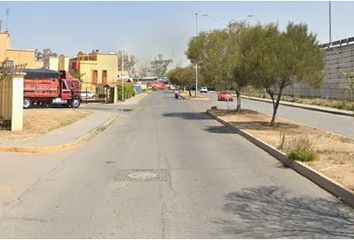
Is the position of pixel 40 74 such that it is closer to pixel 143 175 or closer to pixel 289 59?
pixel 289 59

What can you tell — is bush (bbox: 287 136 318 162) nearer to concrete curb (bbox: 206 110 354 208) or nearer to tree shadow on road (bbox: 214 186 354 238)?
concrete curb (bbox: 206 110 354 208)

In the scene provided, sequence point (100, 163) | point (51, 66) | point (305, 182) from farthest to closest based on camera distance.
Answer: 1. point (51, 66)
2. point (100, 163)
3. point (305, 182)

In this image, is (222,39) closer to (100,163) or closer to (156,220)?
(100,163)

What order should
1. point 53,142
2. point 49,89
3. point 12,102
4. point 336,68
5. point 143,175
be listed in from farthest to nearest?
point 336,68 → point 49,89 → point 12,102 → point 53,142 → point 143,175

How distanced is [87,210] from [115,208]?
1.43 ft

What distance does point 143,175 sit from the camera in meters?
12.2

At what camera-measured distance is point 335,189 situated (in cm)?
1012

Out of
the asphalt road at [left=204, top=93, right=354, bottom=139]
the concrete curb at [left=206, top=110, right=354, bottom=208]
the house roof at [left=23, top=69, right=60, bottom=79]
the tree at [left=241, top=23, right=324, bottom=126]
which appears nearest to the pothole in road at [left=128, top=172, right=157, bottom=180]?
the concrete curb at [left=206, top=110, right=354, bottom=208]

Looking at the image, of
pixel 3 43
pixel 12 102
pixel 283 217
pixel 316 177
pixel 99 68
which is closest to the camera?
pixel 283 217

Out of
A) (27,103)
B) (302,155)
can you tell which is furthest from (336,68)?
(302,155)

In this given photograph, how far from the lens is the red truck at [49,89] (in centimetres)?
4600

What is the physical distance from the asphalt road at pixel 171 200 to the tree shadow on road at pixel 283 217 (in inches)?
0.5

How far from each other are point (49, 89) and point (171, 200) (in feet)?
128

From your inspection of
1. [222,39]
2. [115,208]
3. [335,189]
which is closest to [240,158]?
[335,189]
